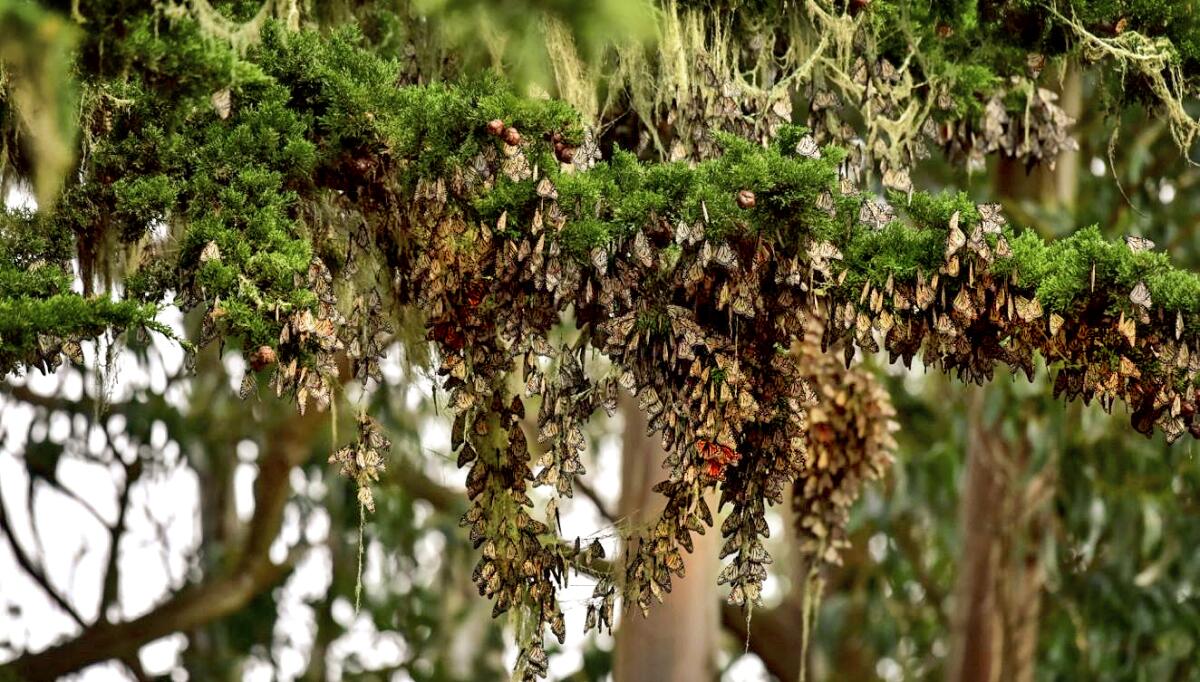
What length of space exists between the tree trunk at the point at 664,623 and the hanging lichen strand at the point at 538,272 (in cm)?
184

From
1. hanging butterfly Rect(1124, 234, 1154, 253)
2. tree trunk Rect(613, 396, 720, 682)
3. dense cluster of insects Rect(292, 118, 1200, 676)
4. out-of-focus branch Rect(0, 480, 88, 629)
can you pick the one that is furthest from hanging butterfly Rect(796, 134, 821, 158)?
out-of-focus branch Rect(0, 480, 88, 629)

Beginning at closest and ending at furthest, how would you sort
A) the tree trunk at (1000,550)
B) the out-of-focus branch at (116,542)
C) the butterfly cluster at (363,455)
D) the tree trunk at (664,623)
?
the butterfly cluster at (363,455)
the tree trunk at (664,623)
the tree trunk at (1000,550)
the out-of-focus branch at (116,542)

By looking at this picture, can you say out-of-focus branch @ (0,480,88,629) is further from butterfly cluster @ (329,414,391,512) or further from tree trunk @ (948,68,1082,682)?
butterfly cluster @ (329,414,391,512)

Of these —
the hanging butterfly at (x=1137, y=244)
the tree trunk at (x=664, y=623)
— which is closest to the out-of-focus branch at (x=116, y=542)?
the tree trunk at (x=664, y=623)

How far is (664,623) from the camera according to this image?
4.71 meters

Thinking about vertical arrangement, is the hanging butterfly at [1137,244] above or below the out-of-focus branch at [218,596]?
below

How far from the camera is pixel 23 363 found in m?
2.52

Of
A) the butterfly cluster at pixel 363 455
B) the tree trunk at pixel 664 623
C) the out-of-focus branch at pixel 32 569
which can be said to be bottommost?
the butterfly cluster at pixel 363 455

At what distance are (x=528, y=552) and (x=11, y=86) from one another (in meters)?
1.15

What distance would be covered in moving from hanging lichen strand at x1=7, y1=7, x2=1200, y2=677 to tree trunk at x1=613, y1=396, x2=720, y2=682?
1837 mm

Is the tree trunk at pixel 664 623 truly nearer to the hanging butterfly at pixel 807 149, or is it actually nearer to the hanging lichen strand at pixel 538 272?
the hanging lichen strand at pixel 538 272

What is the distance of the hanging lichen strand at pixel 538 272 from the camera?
243 centimetres

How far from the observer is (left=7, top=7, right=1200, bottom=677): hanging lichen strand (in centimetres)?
243

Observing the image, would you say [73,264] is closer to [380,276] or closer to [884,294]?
[380,276]
